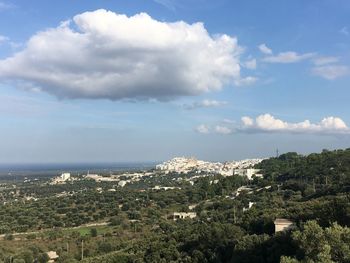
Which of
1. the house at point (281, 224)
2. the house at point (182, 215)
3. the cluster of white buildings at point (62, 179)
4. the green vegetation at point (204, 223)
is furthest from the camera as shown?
the cluster of white buildings at point (62, 179)

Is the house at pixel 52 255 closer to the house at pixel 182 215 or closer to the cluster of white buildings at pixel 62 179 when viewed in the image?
the house at pixel 182 215

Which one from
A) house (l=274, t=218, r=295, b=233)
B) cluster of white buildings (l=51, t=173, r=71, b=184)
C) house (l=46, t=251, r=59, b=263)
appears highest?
house (l=274, t=218, r=295, b=233)

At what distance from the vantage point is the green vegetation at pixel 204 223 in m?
21.0

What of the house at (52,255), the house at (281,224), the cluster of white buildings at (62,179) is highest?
the house at (281,224)

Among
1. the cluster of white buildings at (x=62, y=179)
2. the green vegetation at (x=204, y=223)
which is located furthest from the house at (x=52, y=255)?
the cluster of white buildings at (x=62, y=179)

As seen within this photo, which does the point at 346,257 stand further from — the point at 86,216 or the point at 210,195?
the point at 210,195

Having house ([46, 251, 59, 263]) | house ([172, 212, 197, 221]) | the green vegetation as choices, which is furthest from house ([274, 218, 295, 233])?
house ([172, 212, 197, 221])

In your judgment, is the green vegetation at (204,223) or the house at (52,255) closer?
the green vegetation at (204,223)

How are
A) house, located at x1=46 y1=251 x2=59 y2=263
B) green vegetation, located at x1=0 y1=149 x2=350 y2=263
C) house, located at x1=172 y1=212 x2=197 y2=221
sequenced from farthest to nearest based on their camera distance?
house, located at x1=172 y1=212 x2=197 y2=221 < house, located at x1=46 y1=251 x2=59 y2=263 < green vegetation, located at x1=0 y1=149 x2=350 y2=263

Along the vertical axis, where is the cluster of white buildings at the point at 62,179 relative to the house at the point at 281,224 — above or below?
below

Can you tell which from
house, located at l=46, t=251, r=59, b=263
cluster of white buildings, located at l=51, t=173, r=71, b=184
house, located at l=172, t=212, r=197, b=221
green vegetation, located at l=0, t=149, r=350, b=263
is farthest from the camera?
cluster of white buildings, located at l=51, t=173, r=71, b=184

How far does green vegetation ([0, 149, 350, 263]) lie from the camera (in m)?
21.0

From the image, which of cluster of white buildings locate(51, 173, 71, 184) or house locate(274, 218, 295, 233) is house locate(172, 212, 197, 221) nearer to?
house locate(274, 218, 295, 233)

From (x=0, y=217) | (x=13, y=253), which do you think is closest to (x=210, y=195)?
(x=0, y=217)
